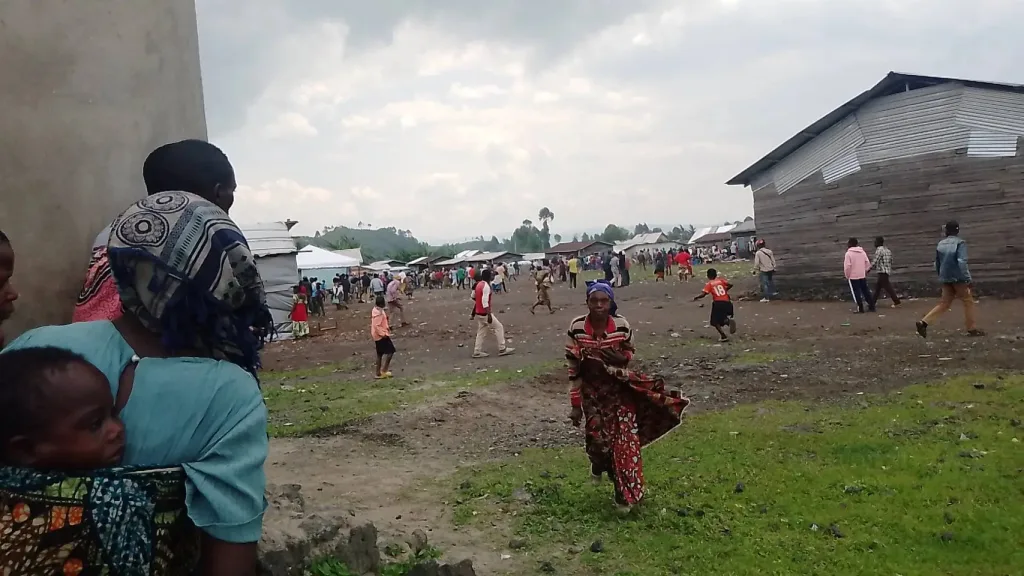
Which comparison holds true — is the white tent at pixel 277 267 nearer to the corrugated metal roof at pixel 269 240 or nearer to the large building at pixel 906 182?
the corrugated metal roof at pixel 269 240

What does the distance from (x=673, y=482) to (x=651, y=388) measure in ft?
2.91

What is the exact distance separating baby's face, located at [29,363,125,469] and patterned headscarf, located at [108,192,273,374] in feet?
0.64

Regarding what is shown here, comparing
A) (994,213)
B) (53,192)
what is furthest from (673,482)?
(994,213)

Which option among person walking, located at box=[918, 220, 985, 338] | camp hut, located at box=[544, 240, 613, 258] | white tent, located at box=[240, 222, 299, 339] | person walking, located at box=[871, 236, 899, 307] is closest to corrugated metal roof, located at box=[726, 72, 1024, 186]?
person walking, located at box=[871, 236, 899, 307]

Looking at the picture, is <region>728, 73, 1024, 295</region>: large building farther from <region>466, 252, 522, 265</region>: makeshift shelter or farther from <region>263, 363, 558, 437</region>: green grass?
<region>466, 252, 522, 265</region>: makeshift shelter

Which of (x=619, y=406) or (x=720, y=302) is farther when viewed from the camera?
(x=720, y=302)

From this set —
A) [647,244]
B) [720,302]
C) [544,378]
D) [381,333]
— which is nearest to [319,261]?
[381,333]

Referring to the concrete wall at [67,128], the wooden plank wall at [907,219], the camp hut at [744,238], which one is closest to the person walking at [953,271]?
the wooden plank wall at [907,219]

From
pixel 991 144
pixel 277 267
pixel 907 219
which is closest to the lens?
pixel 991 144

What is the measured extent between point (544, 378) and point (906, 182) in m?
10.7

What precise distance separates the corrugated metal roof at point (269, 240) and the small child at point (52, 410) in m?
18.6

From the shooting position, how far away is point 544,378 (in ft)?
34.0

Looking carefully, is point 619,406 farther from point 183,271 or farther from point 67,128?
point 183,271

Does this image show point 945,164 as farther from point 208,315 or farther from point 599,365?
point 208,315
